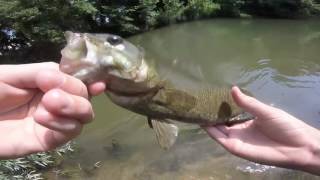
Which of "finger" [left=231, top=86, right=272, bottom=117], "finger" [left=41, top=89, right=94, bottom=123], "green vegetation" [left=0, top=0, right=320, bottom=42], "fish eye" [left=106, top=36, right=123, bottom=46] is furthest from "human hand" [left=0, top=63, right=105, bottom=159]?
"green vegetation" [left=0, top=0, right=320, bottom=42]

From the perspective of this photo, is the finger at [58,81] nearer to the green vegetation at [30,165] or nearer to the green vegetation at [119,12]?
the green vegetation at [30,165]

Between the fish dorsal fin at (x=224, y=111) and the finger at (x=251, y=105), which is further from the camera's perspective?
the fish dorsal fin at (x=224, y=111)

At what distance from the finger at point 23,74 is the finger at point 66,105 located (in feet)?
0.89

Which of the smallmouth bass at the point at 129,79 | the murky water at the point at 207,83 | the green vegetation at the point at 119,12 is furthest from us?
the green vegetation at the point at 119,12

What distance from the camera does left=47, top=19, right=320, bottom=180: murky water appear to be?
6059 millimetres

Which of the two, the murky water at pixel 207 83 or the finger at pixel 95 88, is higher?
the finger at pixel 95 88

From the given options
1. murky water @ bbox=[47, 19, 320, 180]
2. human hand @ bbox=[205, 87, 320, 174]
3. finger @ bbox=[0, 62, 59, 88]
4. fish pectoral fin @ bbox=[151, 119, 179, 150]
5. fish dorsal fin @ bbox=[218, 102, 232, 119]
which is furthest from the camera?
murky water @ bbox=[47, 19, 320, 180]

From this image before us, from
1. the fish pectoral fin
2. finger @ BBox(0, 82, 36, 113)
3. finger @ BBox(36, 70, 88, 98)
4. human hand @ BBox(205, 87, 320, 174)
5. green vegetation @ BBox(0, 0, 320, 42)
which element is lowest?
green vegetation @ BBox(0, 0, 320, 42)

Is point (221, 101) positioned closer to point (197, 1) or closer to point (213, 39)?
point (213, 39)

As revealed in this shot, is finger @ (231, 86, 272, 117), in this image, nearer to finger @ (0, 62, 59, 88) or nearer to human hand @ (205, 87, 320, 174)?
human hand @ (205, 87, 320, 174)

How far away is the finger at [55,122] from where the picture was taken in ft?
6.00

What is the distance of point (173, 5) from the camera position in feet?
55.8

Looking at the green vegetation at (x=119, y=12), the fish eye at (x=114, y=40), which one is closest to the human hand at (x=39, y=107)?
the fish eye at (x=114, y=40)

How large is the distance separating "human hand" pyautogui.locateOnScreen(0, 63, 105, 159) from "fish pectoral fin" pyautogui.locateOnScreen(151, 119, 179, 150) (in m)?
0.53
